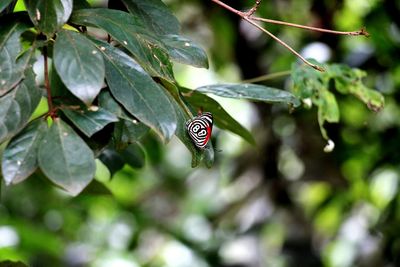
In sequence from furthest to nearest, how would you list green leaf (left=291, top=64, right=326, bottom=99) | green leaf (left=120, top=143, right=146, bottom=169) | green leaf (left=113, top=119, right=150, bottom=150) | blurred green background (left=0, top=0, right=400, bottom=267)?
blurred green background (left=0, top=0, right=400, bottom=267) < green leaf (left=120, top=143, right=146, bottom=169) < green leaf (left=291, top=64, right=326, bottom=99) < green leaf (left=113, top=119, right=150, bottom=150)

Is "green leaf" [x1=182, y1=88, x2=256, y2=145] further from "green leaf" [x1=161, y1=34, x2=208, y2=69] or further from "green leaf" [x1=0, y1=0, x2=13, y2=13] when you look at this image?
"green leaf" [x1=0, y1=0, x2=13, y2=13]

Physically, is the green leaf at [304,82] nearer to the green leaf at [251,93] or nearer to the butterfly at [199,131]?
the green leaf at [251,93]

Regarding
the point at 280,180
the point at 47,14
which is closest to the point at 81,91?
the point at 47,14

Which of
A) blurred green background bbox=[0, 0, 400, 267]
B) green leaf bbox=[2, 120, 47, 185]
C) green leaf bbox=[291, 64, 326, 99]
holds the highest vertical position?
green leaf bbox=[2, 120, 47, 185]

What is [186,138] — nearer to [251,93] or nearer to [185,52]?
[185,52]

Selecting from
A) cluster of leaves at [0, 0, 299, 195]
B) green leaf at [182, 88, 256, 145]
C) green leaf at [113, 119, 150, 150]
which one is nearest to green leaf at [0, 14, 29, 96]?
cluster of leaves at [0, 0, 299, 195]
